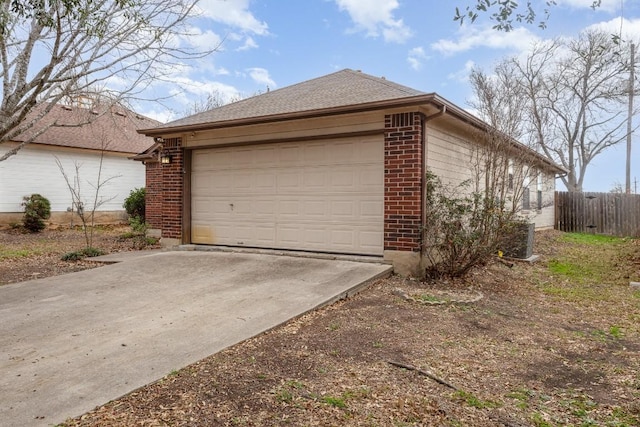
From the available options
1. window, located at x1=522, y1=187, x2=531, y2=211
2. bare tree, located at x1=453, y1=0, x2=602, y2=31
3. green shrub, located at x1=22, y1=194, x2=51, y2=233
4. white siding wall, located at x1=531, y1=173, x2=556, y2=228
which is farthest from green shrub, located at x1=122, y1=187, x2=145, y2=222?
white siding wall, located at x1=531, y1=173, x2=556, y2=228

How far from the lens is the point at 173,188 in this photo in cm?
934

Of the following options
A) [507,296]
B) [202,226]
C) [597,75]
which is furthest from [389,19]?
[597,75]

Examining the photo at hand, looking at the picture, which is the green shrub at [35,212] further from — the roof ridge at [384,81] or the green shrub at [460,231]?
the green shrub at [460,231]

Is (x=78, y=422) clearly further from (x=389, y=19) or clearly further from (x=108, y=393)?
(x=389, y=19)

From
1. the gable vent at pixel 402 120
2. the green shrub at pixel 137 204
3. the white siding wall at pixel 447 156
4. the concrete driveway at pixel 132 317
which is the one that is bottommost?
the concrete driveway at pixel 132 317

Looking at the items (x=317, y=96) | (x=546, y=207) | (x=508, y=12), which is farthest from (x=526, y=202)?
(x=508, y=12)

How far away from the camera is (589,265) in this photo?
928 centimetres

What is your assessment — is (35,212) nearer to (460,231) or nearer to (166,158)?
(166,158)

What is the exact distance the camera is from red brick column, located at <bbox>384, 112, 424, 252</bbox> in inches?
267

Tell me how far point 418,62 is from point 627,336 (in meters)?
8.14

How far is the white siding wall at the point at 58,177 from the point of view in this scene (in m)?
15.1

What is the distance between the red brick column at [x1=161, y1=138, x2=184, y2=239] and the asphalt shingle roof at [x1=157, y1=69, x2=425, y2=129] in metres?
0.50

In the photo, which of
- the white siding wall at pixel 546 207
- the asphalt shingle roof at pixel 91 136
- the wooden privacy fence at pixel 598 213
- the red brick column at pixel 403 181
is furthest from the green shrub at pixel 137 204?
the wooden privacy fence at pixel 598 213

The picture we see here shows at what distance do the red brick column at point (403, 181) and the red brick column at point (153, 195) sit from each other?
819cm
